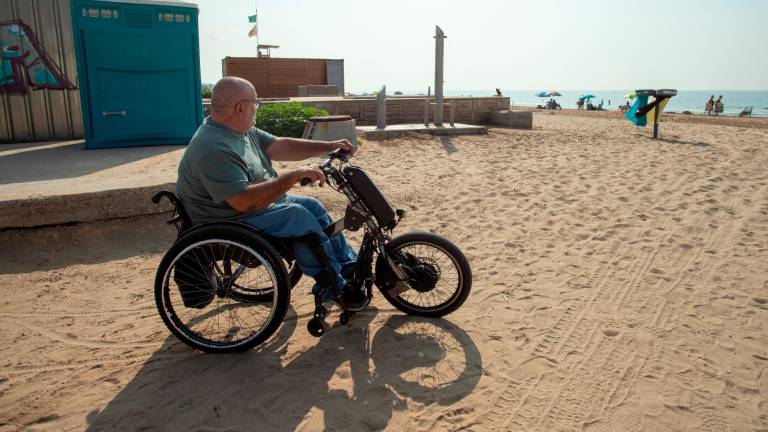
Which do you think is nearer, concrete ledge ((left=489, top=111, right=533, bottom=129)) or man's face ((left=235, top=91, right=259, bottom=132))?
man's face ((left=235, top=91, right=259, bottom=132))

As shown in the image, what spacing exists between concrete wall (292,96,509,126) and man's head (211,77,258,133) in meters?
10.2

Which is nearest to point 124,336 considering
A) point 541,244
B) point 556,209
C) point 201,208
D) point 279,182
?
point 201,208

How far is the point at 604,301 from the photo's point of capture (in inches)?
144

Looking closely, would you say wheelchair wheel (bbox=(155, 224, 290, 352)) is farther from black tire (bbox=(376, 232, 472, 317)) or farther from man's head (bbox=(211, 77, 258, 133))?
black tire (bbox=(376, 232, 472, 317))

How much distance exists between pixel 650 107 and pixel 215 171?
523 inches

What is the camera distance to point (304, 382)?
262cm

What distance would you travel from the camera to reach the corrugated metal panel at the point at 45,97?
24.5 ft

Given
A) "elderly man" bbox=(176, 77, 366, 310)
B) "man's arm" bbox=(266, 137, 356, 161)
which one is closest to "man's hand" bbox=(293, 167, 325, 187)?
"elderly man" bbox=(176, 77, 366, 310)

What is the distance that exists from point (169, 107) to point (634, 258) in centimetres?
636

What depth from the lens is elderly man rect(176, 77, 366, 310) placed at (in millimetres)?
2615

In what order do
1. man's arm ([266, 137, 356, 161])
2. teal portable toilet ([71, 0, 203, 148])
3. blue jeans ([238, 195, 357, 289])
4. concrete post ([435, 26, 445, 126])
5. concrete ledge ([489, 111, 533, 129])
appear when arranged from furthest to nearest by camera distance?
concrete ledge ([489, 111, 533, 129]), concrete post ([435, 26, 445, 126]), teal portable toilet ([71, 0, 203, 148]), man's arm ([266, 137, 356, 161]), blue jeans ([238, 195, 357, 289])

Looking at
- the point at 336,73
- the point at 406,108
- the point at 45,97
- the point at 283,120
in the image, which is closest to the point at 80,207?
the point at 45,97

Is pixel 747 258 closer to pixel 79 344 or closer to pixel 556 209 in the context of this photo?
pixel 556 209

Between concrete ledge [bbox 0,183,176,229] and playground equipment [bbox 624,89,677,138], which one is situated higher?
playground equipment [bbox 624,89,677,138]
